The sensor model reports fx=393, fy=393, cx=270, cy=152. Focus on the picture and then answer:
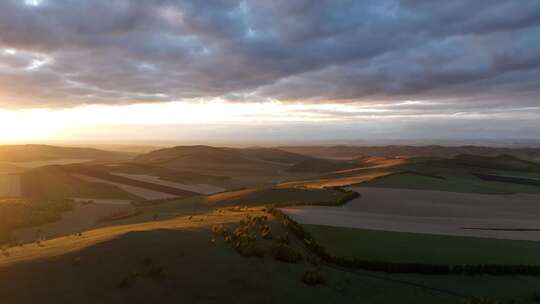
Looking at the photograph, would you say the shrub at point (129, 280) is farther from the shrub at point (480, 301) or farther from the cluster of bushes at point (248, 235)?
the shrub at point (480, 301)

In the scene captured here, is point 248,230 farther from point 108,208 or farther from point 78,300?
point 108,208

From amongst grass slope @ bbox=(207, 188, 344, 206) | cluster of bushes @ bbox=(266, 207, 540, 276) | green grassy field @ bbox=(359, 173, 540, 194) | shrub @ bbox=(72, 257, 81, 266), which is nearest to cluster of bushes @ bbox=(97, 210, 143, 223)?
grass slope @ bbox=(207, 188, 344, 206)

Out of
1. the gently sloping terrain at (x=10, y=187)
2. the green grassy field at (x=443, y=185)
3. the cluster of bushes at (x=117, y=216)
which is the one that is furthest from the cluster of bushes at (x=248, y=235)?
the gently sloping terrain at (x=10, y=187)

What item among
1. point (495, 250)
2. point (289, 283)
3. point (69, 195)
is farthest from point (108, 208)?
point (495, 250)

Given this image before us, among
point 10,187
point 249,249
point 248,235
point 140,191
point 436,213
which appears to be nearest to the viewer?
point 249,249

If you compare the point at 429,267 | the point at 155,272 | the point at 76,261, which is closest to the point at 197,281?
the point at 155,272

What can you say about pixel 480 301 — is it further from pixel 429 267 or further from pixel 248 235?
pixel 248 235

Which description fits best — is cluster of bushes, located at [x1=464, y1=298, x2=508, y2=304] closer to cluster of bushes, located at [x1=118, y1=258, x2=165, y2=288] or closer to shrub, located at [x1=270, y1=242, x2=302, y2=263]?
shrub, located at [x1=270, y1=242, x2=302, y2=263]
